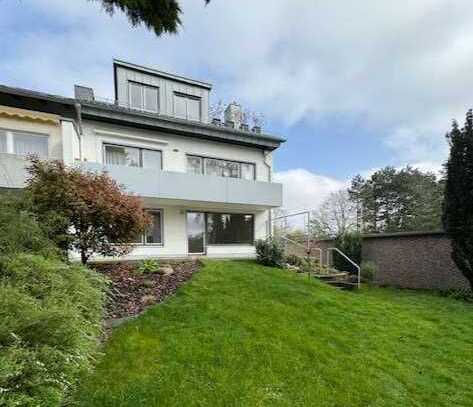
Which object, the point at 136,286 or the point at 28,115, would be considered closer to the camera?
the point at 136,286

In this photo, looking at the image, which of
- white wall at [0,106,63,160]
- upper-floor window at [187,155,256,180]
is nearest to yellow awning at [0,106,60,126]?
white wall at [0,106,63,160]

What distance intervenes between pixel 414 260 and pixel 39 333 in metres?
14.6

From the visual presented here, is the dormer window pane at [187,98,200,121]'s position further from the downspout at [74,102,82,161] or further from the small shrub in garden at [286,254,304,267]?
the small shrub in garden at [286,254,304,267]

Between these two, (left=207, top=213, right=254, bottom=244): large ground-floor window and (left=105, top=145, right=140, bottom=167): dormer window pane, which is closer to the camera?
(left=105, top=145, right=140, bottom=167): dormer window pane

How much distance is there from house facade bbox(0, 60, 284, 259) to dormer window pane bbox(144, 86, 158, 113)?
49mm

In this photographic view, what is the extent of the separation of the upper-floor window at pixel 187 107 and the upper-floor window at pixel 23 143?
257 inches

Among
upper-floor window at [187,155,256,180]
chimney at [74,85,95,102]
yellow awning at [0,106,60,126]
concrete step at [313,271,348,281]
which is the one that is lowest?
concrete step at [313,271,348,281]

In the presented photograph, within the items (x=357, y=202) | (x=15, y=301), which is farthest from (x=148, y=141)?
(x=357, y=202)

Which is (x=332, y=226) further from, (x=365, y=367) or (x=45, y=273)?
(x=45, y=273)

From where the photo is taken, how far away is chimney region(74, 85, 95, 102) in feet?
45.1

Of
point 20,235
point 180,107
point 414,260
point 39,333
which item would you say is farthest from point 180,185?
point 414,260

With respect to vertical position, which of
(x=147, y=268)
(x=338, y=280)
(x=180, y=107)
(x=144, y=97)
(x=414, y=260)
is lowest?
(x=338, y=280)

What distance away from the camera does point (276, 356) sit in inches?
188

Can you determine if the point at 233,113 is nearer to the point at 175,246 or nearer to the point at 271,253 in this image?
the point at 175,246
